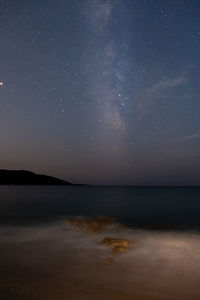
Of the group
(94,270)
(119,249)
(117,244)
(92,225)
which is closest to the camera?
(94,270)

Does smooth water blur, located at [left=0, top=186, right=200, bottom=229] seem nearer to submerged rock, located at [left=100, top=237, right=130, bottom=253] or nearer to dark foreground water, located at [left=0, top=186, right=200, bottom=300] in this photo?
dark foreground water, located at [left=0, top=186, right=200, bottom=300]

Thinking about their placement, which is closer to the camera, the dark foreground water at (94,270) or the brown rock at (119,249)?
the dark foreground water at (94,270)

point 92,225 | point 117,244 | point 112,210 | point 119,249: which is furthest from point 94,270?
point 112,210

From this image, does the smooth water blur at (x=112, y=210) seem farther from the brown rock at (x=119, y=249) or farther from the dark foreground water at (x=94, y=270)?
the brown rock at (x=119, y=249)

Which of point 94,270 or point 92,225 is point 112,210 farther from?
point 94,270

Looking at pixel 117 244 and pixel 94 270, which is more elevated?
pixel 117 244

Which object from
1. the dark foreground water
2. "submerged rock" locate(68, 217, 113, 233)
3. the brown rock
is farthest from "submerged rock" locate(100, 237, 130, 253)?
"submerged rock" locate(68, 217, 113, 233)

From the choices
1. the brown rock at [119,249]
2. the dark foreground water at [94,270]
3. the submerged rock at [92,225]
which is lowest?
the dark foreground water at [94,270]

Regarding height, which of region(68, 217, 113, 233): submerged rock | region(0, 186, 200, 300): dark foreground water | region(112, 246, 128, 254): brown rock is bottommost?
region(0, 186, 200, 300): dark foreground water

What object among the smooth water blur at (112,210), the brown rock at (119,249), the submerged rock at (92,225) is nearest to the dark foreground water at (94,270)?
the brown rock at (119,249)

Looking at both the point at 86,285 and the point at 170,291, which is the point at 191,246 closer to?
the point at 170,291

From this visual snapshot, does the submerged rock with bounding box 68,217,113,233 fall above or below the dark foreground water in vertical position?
above

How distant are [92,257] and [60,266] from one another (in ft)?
6.62

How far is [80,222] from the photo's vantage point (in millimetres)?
25359
